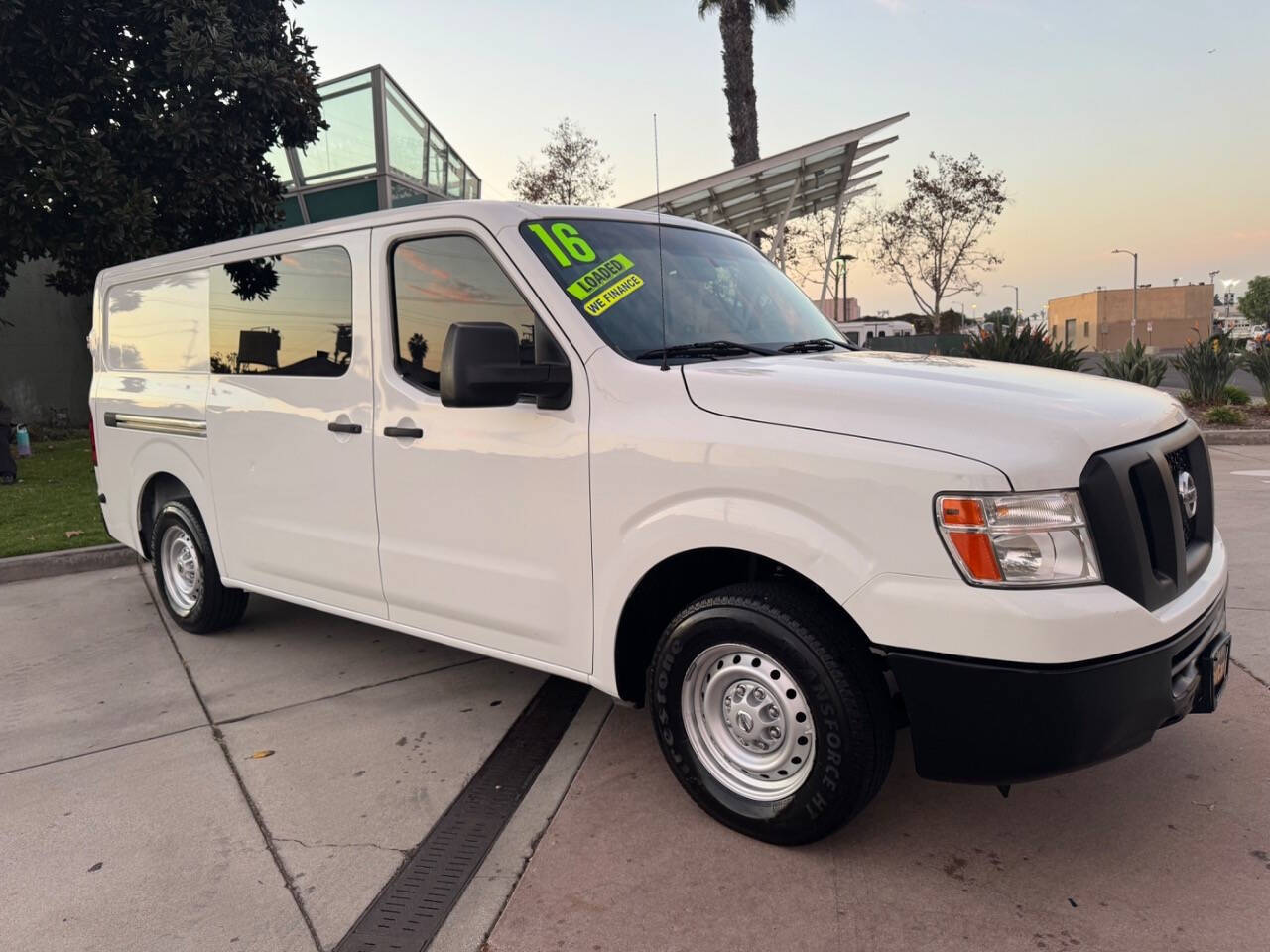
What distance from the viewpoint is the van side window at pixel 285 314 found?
3987 mm

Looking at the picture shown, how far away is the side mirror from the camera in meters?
2.96

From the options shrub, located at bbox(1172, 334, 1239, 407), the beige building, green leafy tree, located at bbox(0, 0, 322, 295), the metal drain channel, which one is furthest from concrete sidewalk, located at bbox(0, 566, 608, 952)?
the beige building

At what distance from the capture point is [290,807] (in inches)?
130

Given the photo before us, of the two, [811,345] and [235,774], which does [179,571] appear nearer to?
[235,774]

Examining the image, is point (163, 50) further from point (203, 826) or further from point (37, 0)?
point (203, 826)

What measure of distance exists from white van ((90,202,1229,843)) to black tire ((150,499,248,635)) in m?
0.48

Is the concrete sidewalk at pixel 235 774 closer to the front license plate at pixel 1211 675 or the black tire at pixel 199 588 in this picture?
the black tire at pixel 199 588

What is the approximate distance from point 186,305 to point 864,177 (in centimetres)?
1416

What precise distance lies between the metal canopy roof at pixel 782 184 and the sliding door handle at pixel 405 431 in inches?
340

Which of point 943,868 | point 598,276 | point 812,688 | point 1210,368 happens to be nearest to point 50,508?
point 598,276

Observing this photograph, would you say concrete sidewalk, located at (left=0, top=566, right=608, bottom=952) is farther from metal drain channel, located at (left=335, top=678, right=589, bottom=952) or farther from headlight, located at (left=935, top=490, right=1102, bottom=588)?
headlight, located at (left=935, top=490, right=1102, bottom=588)

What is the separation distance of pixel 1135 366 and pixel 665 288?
12737 mm

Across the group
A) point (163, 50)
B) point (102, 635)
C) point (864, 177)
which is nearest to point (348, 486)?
point (102, 635)

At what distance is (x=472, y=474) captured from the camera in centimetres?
343
